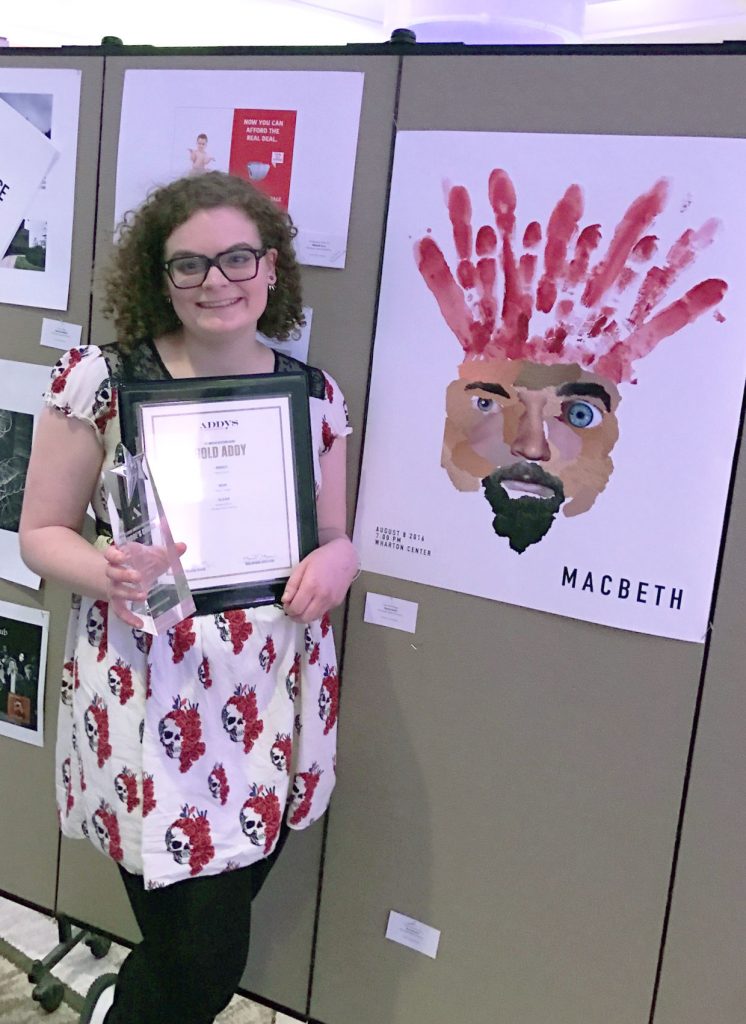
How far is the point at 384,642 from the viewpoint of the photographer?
139 cm

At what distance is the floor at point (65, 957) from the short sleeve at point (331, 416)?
1.10 meters

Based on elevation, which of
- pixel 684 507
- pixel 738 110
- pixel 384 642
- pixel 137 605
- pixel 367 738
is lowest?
pixel 367 738

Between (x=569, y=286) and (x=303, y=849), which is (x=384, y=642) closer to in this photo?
(x=303, y=849)

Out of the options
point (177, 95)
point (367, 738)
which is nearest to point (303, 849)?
point (367, 738)

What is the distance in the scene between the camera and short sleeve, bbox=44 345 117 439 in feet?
3.52

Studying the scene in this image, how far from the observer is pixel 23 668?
1.64 metres

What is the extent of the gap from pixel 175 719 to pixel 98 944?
880mm

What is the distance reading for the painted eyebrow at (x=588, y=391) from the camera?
120 centimetres

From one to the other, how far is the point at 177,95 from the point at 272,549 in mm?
822

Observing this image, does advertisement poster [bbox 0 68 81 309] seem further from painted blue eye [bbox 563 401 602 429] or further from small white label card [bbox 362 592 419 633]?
painted blue eye [bbox 563 401 602 429]

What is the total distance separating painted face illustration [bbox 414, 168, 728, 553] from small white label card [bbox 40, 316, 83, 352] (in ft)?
2.21

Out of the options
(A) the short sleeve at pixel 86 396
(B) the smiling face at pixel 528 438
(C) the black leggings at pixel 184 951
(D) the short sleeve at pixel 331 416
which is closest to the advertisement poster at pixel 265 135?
(D) the short sleeve at pixel 331 416

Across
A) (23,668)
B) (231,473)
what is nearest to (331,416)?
(231,473)

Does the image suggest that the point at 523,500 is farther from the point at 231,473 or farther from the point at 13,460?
the point at 13,460
